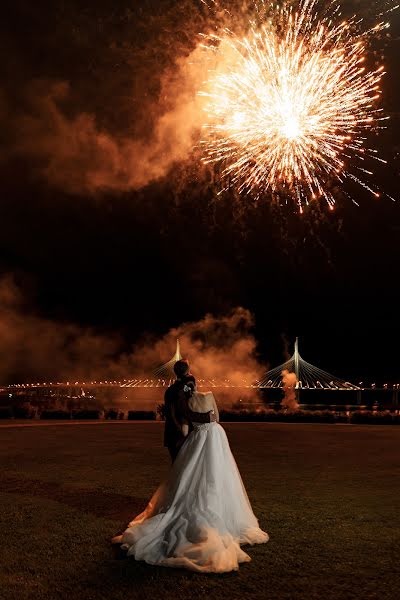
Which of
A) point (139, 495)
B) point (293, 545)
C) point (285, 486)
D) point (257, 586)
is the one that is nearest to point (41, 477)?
point (139, 495)

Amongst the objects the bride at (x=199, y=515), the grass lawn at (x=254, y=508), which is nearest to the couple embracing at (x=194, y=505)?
the bride at (x=199, y=515)

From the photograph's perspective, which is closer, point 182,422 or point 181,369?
point 182,422

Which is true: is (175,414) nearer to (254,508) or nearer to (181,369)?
(181,369)

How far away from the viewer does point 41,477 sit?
13.3m

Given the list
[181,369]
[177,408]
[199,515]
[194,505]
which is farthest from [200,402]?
[199,515]

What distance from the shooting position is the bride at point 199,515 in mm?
6855

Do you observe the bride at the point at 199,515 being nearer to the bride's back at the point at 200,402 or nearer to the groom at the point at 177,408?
the bride's back at the point at 200,402

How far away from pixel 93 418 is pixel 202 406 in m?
28.1

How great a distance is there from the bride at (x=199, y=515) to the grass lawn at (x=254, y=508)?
6.6 inches

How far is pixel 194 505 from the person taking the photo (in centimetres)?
747

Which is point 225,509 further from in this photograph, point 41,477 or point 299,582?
point 41,477

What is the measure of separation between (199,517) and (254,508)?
10.3 feet

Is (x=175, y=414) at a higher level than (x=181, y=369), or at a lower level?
lower

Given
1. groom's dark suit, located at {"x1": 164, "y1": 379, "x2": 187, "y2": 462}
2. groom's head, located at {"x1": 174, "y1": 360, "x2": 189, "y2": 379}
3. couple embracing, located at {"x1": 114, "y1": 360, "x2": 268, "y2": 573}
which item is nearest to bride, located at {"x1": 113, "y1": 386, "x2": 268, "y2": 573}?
couple embracing, located at {"x1": 114, "y1": 360, "x2": 268, "y2": 573}
